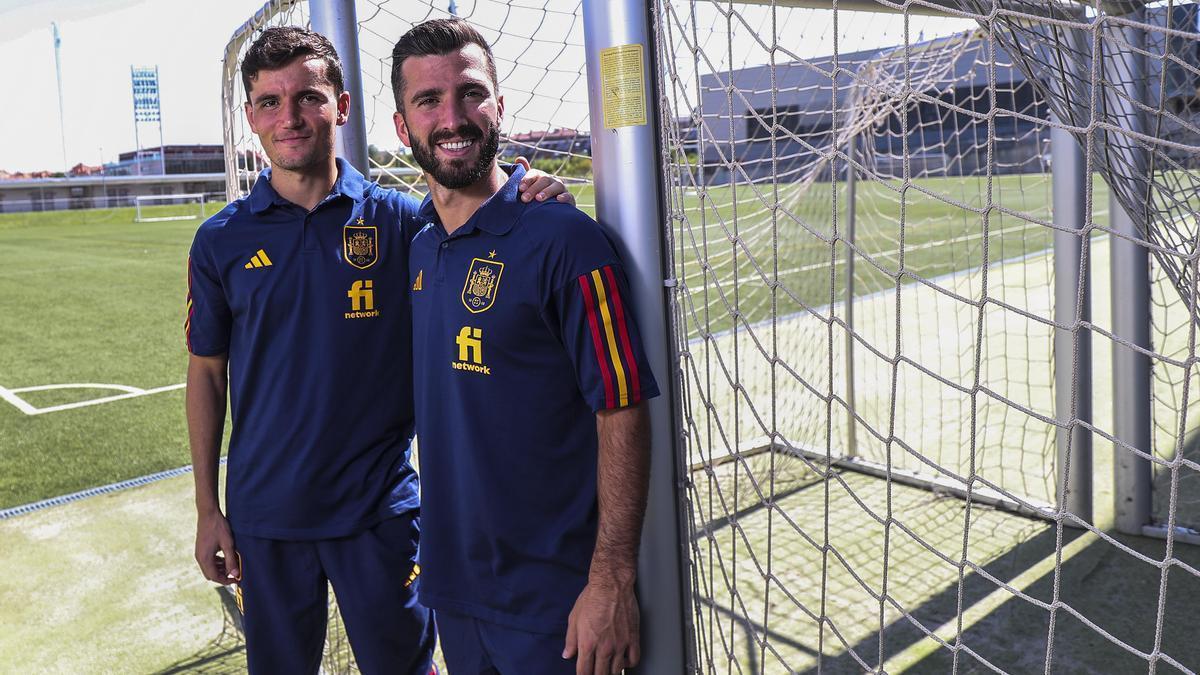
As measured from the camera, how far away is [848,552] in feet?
12.1

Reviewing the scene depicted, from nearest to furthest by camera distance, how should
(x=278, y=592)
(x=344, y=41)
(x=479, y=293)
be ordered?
(x=479, y=293) < (x=278, y=592) < (x=344, y=41)

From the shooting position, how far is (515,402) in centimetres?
169

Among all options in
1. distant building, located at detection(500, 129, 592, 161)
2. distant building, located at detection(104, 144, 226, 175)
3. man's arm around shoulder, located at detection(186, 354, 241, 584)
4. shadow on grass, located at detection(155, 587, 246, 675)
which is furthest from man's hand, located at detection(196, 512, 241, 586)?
distant building, located at detection(104, 144, 226, 175)

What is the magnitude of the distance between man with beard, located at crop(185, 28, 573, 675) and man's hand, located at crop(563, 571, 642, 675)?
2.12ft

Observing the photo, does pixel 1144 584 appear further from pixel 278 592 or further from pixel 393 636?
pixel 278 592

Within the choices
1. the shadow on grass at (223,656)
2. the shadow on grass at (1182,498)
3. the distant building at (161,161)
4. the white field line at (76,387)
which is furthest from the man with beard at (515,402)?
the distant building at (161,161)

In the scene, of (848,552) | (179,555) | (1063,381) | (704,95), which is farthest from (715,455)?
(704,95)

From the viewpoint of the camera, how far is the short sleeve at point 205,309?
215cm

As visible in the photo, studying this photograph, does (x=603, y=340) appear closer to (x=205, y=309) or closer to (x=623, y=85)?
(x=623, y=85)

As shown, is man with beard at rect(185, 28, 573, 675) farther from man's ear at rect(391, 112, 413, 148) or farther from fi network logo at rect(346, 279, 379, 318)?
man's ear at rect(391, 112, 413, 148)

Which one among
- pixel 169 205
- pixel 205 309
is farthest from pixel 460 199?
pixel 169 205

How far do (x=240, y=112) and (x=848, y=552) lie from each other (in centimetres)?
278

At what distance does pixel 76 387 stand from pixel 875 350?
23.3ft

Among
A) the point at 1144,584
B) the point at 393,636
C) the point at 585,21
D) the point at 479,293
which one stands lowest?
the point at 1144,584
